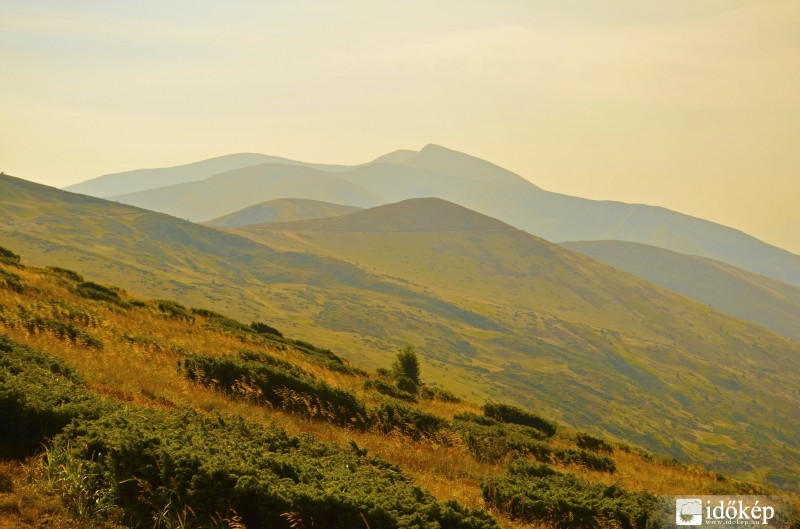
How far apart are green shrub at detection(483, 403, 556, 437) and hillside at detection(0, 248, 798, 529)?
6998mm

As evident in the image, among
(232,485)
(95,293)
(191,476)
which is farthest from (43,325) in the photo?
(95,293)

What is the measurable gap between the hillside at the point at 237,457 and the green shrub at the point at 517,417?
700 cm

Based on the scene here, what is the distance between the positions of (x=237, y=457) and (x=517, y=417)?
23111 mm

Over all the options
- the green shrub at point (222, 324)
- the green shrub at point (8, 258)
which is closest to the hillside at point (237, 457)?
the green shrub at point (222, 324)

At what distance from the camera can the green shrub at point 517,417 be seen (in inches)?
1140

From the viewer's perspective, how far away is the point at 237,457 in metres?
8.77

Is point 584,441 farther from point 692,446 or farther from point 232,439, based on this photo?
point 692,446

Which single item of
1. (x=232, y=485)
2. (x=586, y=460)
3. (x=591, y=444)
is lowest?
(x=591, y=444)

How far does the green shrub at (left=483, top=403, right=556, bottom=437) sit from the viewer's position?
1140 inches

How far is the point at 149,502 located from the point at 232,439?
6.16 ft

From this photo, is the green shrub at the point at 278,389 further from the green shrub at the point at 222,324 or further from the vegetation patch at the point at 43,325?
the green shrub at the point at 222,324

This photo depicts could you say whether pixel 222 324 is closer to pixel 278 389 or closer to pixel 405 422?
pixel 278 389

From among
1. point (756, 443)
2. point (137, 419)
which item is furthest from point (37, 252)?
point (756, 443)

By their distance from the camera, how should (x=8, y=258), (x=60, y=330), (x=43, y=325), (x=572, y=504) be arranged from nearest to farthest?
(x=572, y=504) → (x=60, y=330) → (x=43, y=325) → (x=8, y=258)
